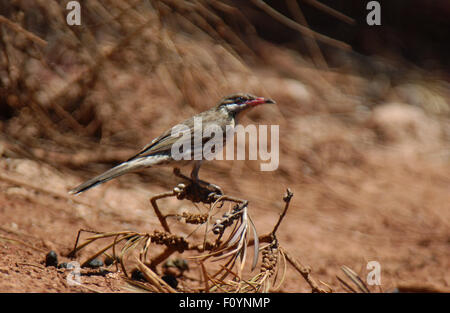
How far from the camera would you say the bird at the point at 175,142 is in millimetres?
3480

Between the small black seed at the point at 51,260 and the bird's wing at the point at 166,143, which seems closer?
the small black seed at the point at 51,260

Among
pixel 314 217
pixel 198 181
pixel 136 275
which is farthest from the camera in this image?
pixel 314 217

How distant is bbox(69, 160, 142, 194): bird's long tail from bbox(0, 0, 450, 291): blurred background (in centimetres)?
66

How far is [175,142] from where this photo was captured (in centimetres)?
391

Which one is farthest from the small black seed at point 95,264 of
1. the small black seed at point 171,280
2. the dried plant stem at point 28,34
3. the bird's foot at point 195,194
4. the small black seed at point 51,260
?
the dried plant stem at point 28,34

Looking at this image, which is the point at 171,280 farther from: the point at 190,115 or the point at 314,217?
the point at 190,115

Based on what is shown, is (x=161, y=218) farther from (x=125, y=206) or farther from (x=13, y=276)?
(x=125, y=206)

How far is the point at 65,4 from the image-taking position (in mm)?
5180

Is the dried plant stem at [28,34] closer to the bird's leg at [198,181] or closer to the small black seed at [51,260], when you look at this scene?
the bird's leg at [198,181]

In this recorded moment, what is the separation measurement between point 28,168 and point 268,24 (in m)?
5.99

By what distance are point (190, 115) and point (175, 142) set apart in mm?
2198

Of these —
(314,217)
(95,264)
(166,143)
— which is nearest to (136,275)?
(95,264)

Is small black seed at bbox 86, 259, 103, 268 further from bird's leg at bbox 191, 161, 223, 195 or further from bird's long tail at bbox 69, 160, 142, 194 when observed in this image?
bird's leg at bbox 191, 161, 223, 195

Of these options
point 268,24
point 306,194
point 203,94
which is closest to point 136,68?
point 203,94
